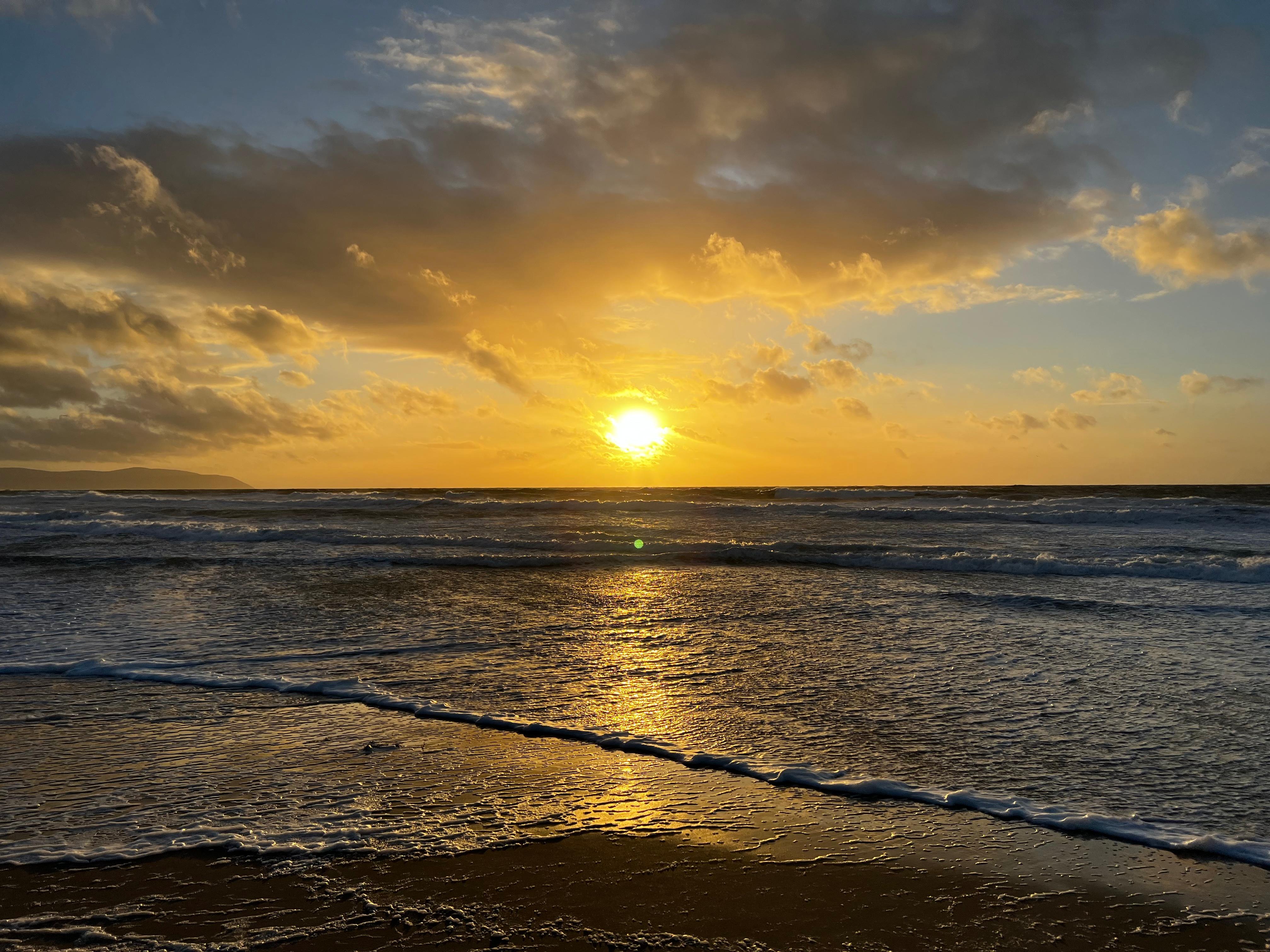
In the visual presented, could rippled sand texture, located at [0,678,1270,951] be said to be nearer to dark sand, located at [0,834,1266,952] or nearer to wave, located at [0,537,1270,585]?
dark sand, located at [0,834,1266,952]

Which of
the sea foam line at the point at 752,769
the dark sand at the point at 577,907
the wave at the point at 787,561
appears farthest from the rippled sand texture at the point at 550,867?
the wave at the point at 787,561

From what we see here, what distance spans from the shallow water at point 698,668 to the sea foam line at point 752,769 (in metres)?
0.03

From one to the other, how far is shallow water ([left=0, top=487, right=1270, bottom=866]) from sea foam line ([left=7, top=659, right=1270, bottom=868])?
27 mm

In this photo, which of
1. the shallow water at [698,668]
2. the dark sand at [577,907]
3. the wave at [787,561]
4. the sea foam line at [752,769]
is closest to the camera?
the dark sand at [577,907]

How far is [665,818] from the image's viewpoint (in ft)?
15.5

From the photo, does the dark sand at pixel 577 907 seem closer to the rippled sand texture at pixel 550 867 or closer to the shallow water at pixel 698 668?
the rippled sand texture at pixel 550 867

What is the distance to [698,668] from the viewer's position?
843cm

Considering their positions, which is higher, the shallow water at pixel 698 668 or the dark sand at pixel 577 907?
the shallow water at pixel 698 668

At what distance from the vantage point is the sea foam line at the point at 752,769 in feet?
14.5

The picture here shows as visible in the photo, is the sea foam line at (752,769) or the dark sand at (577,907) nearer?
the dark sand at (577,907)

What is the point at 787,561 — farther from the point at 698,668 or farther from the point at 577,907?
the point at 577,907

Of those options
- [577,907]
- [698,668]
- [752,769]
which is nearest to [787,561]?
[698,668]

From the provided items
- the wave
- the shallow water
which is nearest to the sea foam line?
the shallow water

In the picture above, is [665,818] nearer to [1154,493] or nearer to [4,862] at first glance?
[4,862]
